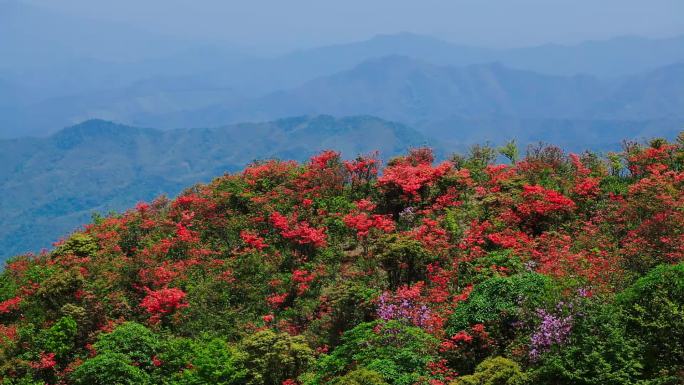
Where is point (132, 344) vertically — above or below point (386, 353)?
above

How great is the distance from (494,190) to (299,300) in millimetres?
9231

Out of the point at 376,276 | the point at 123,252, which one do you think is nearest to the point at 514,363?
the point at 376,276

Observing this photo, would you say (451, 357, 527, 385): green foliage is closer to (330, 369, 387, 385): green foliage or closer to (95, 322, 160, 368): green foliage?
(330, 369, 387, 385): green foliage

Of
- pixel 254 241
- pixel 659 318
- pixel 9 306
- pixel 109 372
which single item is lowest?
pixel 109 372

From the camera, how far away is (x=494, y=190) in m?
23.0

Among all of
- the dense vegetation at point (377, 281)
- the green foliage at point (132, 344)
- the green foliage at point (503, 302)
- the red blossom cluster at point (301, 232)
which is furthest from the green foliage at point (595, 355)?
the green foliage at point (132, 344)

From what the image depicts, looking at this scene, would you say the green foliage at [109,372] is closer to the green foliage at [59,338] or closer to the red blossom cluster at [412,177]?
the green foliage at [59,338]

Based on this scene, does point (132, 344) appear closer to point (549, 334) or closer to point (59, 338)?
point (59, 338)

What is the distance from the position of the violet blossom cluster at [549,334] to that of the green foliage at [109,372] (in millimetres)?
10036

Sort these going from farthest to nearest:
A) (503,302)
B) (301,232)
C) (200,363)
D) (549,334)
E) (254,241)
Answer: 1. (254,241)
2. (301,232)
3. (200,363)
4. (503,302)
5. (549,334)

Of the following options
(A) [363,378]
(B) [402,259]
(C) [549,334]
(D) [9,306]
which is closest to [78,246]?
(D) [9,306]

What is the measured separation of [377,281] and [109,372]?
27.6ft

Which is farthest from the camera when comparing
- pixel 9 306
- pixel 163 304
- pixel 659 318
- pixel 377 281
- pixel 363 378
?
pixel 9 306

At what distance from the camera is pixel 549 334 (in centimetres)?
1302
